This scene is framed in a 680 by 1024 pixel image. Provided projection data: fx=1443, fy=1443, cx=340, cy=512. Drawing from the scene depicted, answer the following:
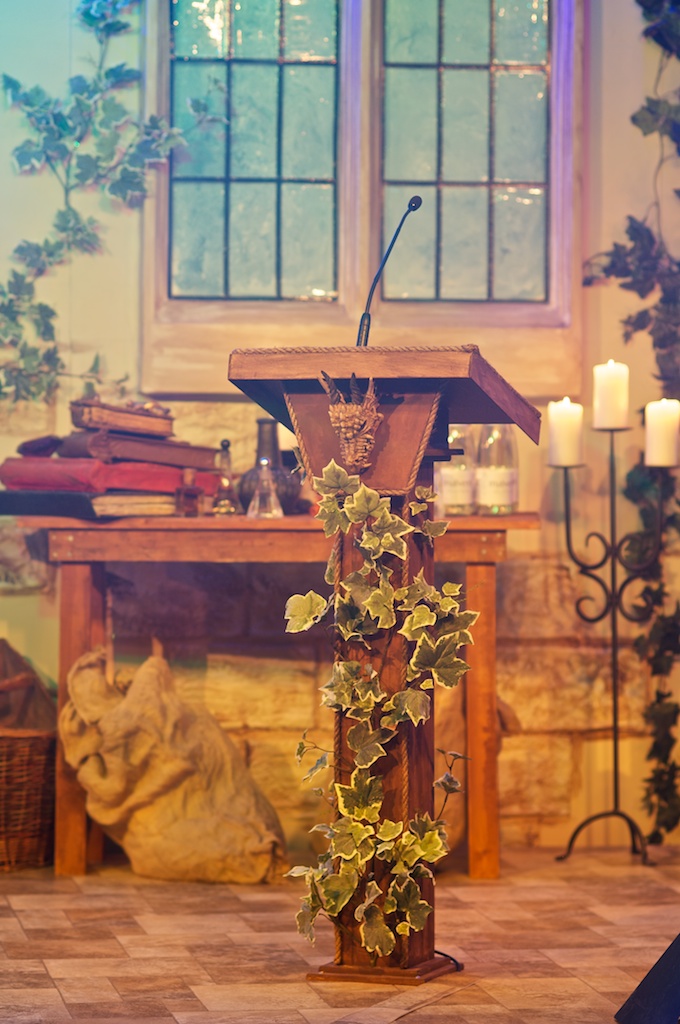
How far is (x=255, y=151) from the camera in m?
4.75

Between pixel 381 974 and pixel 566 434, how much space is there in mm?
1995

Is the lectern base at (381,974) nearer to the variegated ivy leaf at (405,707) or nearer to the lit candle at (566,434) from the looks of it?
the variegated ivy leaf at (405,707)

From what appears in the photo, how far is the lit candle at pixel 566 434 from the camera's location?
14.3 feet

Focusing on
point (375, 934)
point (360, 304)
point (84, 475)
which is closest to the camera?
point (375, 934)

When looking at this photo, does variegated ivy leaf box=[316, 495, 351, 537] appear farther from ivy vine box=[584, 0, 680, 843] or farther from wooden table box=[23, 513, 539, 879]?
ivy vine box=[584, 0, 680, 843]

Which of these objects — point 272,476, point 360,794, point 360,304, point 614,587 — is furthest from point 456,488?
point 360,794

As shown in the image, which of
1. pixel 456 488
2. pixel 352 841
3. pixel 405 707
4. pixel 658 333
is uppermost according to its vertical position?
pixel 658 333

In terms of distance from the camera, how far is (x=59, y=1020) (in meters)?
2.68

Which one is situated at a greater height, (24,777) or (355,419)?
(355,419)

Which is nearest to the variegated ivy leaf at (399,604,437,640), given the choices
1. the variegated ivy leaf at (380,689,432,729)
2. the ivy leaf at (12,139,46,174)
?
the variegated ivy leaf at (380,689,432,729)

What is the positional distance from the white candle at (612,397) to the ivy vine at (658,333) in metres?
0.40

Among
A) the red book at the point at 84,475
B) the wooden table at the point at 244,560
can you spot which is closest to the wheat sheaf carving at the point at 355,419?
the wooden table at the point at 244,560

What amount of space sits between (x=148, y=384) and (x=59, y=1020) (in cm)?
236

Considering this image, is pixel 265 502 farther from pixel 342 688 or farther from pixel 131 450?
pixel 342 688
